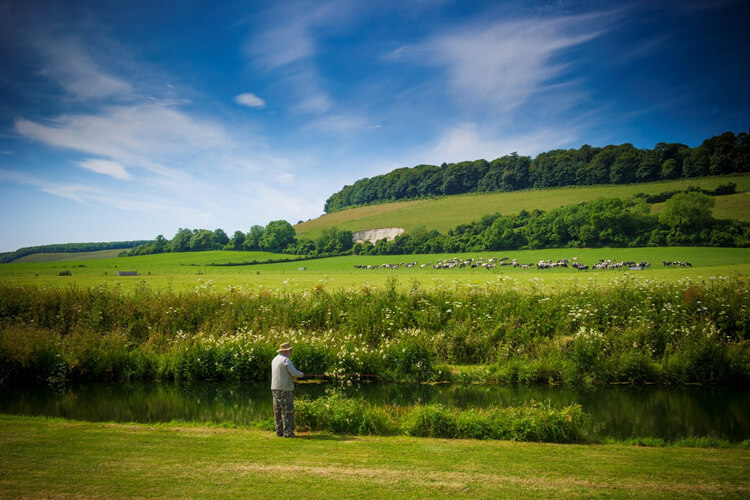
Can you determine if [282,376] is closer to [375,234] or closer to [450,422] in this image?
[450,422]

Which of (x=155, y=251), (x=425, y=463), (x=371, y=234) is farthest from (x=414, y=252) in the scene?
(x=425, y=463)

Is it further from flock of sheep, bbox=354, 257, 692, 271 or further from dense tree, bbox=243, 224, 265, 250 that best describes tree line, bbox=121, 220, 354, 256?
flock of sheep, bbox=354, 257, 692, 271

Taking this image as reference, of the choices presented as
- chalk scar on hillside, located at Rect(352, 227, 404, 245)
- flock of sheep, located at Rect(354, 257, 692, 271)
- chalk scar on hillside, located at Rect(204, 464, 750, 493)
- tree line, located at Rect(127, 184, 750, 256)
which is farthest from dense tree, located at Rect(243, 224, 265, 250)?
chalk scar on hillside, located at Rect(204, 464, 750, 493)

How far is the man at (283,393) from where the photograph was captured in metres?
11.9

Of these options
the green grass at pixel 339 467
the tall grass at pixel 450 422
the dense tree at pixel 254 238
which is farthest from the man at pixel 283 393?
the dense tree at pixel 254 238

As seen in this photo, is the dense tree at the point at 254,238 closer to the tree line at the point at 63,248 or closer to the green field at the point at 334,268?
the green field at the point at 334,268

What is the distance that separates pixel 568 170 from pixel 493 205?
2779 centimetres

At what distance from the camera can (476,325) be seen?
24453mm

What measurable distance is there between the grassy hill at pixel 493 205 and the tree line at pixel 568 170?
188 inches

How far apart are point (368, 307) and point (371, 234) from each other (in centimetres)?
9800

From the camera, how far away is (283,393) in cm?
1192

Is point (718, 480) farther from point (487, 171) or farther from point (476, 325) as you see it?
point (487, 171)

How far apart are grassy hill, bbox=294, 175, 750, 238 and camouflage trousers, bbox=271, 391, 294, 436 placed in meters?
84.9

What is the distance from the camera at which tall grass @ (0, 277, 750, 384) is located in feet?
69.5
